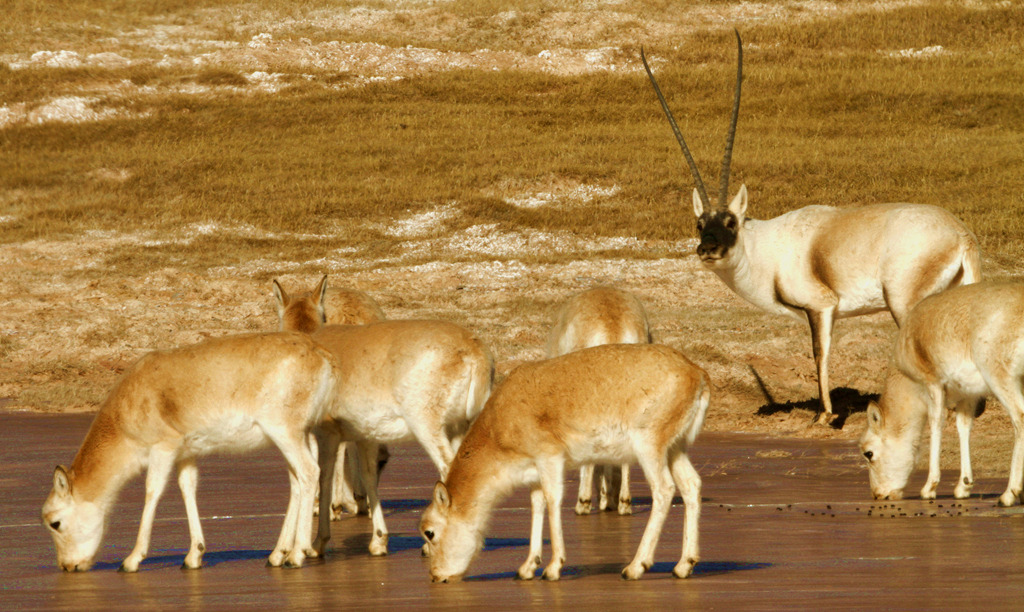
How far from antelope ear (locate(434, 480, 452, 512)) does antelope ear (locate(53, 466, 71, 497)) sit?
2837mm

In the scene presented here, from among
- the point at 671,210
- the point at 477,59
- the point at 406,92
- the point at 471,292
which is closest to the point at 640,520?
the point at 471,292

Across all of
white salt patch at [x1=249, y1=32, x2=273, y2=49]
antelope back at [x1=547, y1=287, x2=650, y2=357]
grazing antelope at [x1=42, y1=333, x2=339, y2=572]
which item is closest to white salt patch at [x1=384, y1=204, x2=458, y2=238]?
antelope back at [x1=547, y1=287, x2=650, y2=357]

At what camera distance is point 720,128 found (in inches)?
1924

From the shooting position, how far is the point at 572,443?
9.37m

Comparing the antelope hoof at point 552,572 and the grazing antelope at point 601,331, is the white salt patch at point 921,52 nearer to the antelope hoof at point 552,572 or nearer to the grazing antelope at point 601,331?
the grazing antelope at point 601,331

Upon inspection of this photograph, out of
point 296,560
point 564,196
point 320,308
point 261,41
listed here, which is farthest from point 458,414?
point 261,41

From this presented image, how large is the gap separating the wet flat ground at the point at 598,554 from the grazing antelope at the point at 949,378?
Answer: 38 cm

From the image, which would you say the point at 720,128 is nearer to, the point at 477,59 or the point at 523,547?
the point at 477,59

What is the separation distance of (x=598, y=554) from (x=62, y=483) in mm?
3834

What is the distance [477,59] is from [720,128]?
16932mm

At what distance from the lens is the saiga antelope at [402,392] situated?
11.1 m

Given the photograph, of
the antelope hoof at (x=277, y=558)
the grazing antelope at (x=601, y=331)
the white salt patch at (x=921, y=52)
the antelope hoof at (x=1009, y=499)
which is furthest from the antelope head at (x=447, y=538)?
the white salt patch at (x=921, y=52)

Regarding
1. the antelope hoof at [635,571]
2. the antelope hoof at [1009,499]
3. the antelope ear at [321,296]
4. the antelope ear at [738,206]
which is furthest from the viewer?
the antelope ear at [738,206]

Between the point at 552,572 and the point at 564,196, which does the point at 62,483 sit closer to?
the point at 552,572
